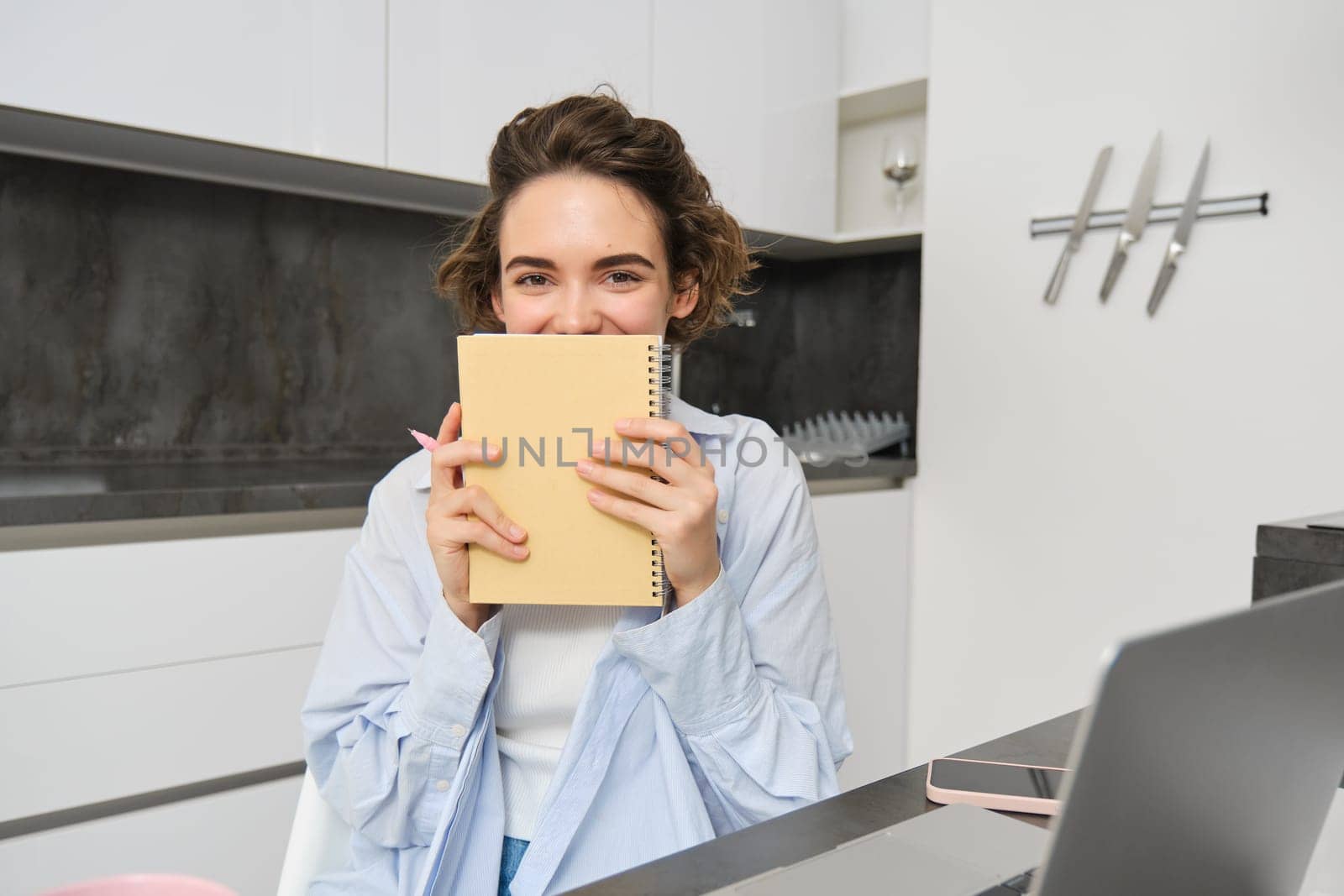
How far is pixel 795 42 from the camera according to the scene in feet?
7.14

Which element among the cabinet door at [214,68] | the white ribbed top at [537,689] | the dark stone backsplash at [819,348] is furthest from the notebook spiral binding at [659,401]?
the dark stone backsplash at [819,348]

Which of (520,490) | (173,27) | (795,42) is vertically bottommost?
(520,490)

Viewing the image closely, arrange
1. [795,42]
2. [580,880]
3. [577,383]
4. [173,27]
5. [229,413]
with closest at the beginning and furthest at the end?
[577,383]
[580,880]
[173,27]
[229,413]
[795,42]

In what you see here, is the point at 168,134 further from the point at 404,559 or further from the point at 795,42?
the point at 795,42

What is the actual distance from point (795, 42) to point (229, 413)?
4.64ft

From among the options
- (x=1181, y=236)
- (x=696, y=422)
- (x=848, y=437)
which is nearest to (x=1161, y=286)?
(x=1181, y=236)

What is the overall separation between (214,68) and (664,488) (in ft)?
3.66

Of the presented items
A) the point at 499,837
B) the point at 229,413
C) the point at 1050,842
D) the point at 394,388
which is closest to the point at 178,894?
the point at 499,837

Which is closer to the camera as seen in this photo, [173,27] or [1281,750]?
[1281,750]

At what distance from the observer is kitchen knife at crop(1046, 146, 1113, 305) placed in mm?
1810

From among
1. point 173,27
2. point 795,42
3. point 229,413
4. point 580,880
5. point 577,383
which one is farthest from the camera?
point 795,42

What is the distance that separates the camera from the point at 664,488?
0.72 metres

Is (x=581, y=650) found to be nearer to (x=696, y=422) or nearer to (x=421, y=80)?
(x=696, y=422)

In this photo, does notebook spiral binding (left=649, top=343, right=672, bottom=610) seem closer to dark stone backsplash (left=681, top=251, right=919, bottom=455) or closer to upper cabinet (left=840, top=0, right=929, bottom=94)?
upper cabinet (left=840, top=0, right=929, bottom=94)
